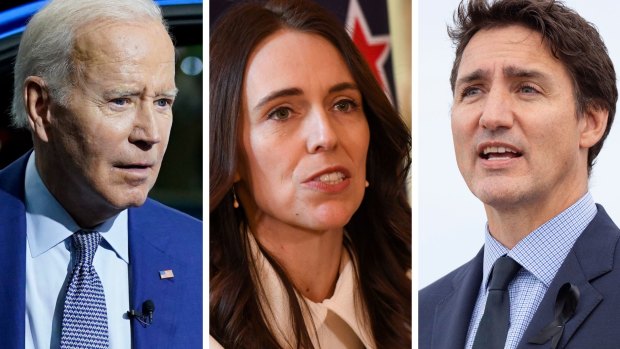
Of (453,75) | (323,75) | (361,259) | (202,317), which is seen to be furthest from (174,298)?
(453,75)

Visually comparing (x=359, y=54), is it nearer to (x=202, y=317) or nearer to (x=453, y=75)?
(x=453, y=75)

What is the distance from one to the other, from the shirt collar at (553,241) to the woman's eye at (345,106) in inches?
33.1

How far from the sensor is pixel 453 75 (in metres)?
4.08

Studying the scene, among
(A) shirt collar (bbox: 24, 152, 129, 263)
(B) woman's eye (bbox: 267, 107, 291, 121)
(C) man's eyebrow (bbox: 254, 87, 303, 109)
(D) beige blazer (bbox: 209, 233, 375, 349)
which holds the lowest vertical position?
(D) beige blazer (bbox: 209, 233, 375, 349)

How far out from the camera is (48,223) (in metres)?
4.14

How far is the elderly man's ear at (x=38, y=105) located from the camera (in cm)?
413

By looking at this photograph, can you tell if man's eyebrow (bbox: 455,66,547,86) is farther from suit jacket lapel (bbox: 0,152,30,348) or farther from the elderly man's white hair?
suit jacket lapel (bbox: 0,152,30,348)

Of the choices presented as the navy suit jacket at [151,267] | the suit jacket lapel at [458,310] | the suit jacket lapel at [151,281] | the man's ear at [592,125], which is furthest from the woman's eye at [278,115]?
the man's ear at [592,125]

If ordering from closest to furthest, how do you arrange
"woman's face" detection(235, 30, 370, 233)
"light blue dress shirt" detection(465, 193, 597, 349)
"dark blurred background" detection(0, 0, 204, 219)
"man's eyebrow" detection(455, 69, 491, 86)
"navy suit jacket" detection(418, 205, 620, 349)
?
"navy suit jacket" detection(418, 205, 620, 349), "light blue dress shirt" detection(465, 193, 597, 349), "man's eyebrow" detection(455, 69, 491, 86), "woman's face" detection(235, 30, 370, 233), "dark blurred background" detection(0, 0, 204, 219)

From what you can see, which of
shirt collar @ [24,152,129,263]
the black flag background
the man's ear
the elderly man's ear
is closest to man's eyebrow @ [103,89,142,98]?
the elderly man's ear

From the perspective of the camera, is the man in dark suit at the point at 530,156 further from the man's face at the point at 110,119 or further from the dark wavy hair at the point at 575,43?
the man's face at the point at 110,119

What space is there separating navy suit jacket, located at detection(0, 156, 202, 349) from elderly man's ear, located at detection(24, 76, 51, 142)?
0.15 meters

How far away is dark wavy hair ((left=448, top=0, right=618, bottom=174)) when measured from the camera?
3912mm

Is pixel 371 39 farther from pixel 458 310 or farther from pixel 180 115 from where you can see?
pixel 458 310
